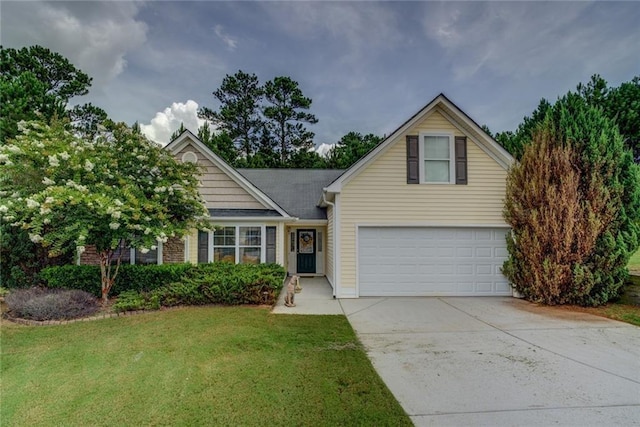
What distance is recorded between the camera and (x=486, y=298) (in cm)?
984

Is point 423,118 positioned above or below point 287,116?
below

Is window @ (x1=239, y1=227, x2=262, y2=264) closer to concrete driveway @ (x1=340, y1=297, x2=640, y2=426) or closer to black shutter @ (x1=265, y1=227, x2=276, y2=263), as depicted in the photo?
black shutter @ (x1=265, y1=227, x2=276, y2=263)

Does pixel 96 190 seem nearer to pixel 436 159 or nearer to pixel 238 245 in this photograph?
pixel 238 245

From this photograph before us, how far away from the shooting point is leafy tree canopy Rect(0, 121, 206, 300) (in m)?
7.01

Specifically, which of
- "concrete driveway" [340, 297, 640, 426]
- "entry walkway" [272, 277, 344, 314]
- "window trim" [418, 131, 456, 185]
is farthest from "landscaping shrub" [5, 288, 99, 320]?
"window trim" [418, 131, 456, 185]

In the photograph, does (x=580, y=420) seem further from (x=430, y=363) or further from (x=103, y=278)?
(x=103, y=278)

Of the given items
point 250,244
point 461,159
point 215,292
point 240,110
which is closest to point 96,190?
point 215,292

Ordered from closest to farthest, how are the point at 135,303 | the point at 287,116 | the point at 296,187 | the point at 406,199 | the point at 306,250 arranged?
1. the point at 135,303
2. the point at 406,199
3. the point at 306,250
4. the point at 296,187
5. the point at 287,116

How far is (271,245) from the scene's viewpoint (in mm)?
11547

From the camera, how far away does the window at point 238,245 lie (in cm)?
1130

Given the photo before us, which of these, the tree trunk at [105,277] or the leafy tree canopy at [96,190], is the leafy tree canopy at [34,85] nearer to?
the leafy tree canopy at [96,190]

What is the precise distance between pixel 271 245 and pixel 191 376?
728cm

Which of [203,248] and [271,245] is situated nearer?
[203,248]

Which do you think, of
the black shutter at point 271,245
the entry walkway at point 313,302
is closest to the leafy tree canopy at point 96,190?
the black shutter at point 271,245
